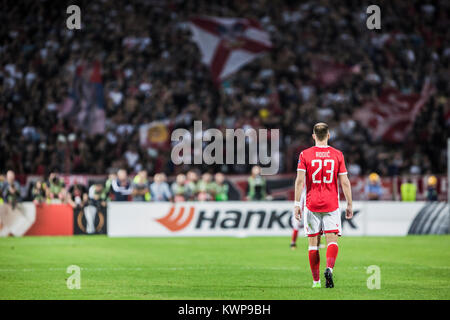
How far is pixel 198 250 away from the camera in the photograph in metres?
20.7

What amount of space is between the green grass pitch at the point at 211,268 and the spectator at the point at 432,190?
5.44m

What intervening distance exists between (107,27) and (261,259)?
2405cm

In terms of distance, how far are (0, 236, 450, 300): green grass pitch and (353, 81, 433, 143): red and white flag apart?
10228mm

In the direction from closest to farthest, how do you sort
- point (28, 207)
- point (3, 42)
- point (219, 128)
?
1. point (28, 207)
2. point (219, 128)
3. point (3, 42)

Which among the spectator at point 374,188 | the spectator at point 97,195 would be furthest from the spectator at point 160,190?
the spectator at point 374,188

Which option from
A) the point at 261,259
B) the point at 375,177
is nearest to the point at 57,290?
the point at 261,259

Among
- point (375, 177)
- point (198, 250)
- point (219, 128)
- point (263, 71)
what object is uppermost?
point (263, 71)

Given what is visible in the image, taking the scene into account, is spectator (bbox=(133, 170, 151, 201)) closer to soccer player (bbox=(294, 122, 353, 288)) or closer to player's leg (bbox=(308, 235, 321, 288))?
player's leg (bbox=(308, 235, 321, 288))

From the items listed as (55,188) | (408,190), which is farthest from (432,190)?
(55,188)

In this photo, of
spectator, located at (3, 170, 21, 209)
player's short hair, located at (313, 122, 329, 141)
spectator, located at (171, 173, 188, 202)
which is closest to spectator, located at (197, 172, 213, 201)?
spectator, located at (171, 173, 188, 202)

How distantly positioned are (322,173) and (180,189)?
58.7 ft

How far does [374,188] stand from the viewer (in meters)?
30.5

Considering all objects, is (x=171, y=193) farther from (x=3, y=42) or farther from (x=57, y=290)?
(x=57, y=290)

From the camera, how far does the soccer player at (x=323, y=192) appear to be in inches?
460
